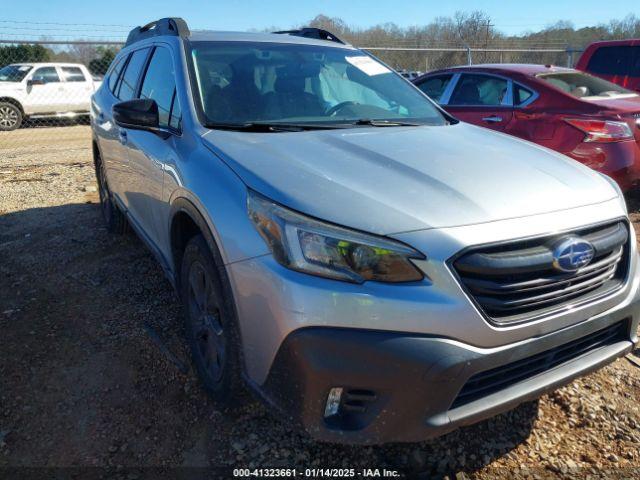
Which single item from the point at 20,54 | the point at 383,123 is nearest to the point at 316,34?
the point at 383,123

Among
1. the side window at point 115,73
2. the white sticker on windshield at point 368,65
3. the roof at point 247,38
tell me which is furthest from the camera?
the side window at point 115,73

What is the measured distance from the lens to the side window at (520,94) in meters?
5.68

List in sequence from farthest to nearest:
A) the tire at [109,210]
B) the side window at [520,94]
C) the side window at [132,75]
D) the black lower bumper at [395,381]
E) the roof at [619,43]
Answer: the roof at [619,43]
the side window at [520,94]
the tire at [109,210]
the side window at [132,75]
the black lower bumper at [395,381]

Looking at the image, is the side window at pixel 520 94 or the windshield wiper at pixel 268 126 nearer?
the windshield wiper at pixel 268 126

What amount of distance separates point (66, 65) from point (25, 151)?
555 centimetres

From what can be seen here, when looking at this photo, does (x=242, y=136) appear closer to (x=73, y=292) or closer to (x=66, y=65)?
(x=73, y=292)

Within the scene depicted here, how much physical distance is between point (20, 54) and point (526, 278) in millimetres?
23288

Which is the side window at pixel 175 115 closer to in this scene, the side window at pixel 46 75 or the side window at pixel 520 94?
the side window at pixel 520 94

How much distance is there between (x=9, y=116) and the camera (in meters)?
14.3

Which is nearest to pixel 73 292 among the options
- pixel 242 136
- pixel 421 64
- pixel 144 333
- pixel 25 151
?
pixel 144 333

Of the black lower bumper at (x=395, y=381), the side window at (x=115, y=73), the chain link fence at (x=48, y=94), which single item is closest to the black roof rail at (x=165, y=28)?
the side window at (x=115, y=73)

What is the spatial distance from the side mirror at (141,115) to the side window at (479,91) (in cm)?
428

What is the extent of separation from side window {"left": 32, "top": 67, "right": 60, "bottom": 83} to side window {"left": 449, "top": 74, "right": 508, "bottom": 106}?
12663mm

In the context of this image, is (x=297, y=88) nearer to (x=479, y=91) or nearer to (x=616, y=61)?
(x=479, y=91)
